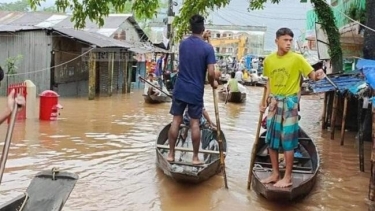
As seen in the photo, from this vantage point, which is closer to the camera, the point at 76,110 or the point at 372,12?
the point at 372,12

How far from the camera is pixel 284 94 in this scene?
20.8ft

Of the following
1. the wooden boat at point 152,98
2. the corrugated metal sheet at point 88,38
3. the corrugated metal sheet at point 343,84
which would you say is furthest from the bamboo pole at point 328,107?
the corrugated metal sheet at point 88,38

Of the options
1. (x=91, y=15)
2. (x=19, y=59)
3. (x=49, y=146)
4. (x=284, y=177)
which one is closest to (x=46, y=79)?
(x=19, y=59)

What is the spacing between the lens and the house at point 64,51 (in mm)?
19469

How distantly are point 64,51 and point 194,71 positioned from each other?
51.2 ft

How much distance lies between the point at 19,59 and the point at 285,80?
14.8 metres

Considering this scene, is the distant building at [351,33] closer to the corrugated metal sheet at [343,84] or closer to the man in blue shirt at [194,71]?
the corrugated metal sheet at [343,84]

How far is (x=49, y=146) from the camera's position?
10.5 m

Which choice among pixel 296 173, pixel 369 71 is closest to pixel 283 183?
pixel 296 173

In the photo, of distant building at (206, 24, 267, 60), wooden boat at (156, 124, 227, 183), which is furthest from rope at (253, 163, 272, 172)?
distant building at (206, 24, 267, 60)

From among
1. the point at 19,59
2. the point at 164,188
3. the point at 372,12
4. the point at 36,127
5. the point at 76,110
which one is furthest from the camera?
the point at 19,59

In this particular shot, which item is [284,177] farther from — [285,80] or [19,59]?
[19,59]

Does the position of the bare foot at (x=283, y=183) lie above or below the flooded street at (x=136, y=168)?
above

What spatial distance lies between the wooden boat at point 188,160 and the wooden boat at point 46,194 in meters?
2.24
